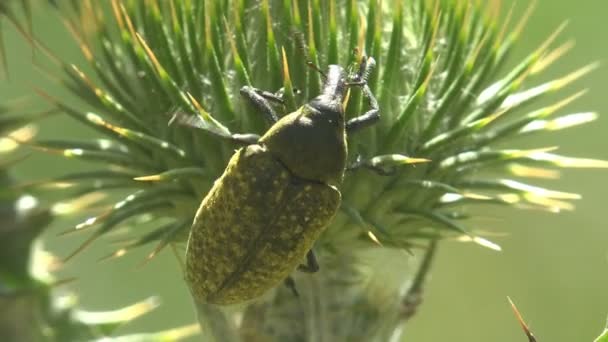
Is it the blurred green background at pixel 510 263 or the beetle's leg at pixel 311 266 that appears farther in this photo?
the blurred green background at pixel 510 263

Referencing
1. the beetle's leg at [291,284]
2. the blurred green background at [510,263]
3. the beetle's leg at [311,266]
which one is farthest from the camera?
the blurred green background at [510,263]

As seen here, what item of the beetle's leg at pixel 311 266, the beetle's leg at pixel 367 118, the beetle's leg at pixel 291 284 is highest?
the beetle's leg at pixel 367 118

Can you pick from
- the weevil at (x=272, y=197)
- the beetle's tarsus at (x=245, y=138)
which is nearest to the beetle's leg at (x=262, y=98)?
the weevil at (x=272, y=197)

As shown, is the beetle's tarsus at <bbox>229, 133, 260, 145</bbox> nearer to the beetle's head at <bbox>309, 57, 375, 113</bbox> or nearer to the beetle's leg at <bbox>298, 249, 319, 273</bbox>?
the beetle's head at <bbox>309, 57, 375, 113</bbox>

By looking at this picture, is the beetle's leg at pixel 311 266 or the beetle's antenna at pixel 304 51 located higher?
the beetle's antenna at pixel 304 51

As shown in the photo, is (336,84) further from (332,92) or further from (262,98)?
(262,98)

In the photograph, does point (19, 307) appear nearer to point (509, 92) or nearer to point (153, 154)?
point (153, 154)

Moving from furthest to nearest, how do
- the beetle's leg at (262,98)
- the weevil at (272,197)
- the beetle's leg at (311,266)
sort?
the beetle's leg at (311,266), the beetle's leg at (262,98), the weevil at (272,197)

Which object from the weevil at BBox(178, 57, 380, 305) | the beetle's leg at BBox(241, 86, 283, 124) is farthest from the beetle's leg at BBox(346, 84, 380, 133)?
the beetle's leg at BBox(241, 86, 283, 124)

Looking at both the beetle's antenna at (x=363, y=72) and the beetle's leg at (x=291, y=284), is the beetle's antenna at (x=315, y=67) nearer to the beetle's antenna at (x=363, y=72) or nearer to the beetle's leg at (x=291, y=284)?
the beetle's antenna at (x=363, y=72)
